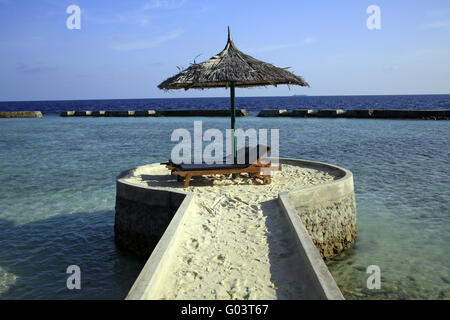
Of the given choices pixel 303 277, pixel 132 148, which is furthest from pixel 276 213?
pixel 132 148

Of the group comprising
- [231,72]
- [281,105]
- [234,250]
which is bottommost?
[234,250]

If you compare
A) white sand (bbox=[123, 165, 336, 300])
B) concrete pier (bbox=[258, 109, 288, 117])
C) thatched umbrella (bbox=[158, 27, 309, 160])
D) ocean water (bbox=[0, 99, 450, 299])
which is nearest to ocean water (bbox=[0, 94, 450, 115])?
concrete pier (bbox=[258, 109, 288, 117])

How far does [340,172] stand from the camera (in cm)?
834

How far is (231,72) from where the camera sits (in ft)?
24.4

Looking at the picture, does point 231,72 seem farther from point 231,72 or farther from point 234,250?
point 234,250

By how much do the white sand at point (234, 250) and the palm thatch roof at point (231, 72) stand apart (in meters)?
2.25

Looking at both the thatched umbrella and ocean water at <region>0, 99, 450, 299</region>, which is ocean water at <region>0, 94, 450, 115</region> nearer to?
ocean water at <region>0, 99, 450, 299</region>

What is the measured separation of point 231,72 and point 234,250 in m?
4.10

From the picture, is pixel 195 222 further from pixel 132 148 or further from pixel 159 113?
pixel 159 113

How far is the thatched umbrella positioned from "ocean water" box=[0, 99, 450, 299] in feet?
12.2

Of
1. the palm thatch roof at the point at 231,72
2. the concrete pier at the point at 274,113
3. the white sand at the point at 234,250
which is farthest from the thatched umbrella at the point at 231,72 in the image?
the concrete pier at the point at 274,113

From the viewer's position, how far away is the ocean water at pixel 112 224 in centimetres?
598

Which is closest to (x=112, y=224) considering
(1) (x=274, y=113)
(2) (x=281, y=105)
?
(1) (x=274, y=113)
